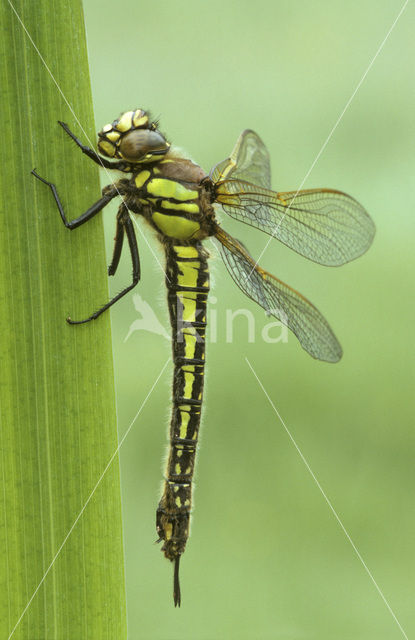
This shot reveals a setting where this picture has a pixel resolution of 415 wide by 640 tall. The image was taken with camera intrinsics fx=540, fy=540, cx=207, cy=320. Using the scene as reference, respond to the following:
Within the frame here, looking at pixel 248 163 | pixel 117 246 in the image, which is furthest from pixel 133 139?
pixel 248 163

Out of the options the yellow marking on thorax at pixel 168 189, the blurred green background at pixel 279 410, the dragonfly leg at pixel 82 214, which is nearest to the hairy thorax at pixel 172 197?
the yellow marking on thorax at pixel 168 189

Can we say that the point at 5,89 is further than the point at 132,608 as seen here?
No

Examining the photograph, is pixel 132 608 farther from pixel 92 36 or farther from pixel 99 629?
pixel 92 36

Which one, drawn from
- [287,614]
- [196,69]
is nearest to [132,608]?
[287,614]

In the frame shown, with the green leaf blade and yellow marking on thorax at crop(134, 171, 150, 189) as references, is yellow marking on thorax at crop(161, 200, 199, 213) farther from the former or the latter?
the green leaf blade

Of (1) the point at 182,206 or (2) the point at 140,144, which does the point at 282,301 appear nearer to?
(1) the point at 182,206

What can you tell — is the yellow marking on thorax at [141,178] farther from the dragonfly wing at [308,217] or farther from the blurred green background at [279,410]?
the blurred green background at [279,410]
